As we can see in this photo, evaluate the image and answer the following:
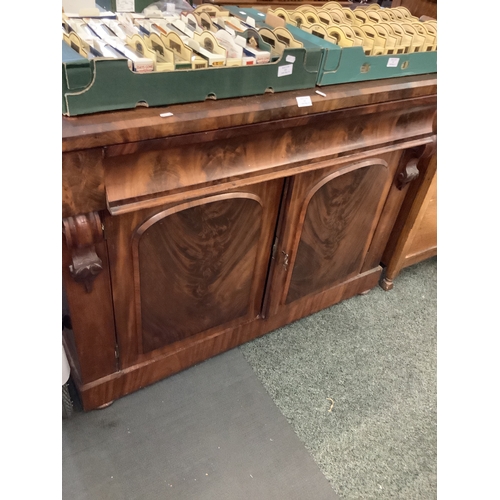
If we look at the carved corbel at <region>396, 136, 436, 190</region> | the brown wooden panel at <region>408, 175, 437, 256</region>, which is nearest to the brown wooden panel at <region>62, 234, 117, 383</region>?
the carved corbel at <region>396, 136, 436, 190</region>

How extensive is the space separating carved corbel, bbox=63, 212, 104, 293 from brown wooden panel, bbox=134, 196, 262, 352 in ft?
0.32

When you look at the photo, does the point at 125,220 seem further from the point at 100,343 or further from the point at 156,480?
the point at 156,480

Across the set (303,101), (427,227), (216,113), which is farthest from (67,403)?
(427,227)

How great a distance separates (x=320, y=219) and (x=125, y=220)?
595mm

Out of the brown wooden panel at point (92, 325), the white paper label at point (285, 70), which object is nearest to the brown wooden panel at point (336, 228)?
the white paper label at point (285, 70)

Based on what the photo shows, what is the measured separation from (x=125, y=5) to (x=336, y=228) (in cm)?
90

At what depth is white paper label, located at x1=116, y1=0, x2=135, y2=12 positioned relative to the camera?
4.14 ft

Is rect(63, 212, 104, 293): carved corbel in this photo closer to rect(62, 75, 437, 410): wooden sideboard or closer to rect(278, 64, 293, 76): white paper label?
rect(62, 75, 437, 410): wooden sideboard

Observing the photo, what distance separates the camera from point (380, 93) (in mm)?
1108

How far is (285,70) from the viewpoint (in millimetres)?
964

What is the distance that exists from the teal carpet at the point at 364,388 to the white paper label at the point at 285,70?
0.91 meters

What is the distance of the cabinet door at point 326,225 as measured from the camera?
3.96 ft

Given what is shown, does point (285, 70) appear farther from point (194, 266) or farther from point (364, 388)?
point (364, 388)
